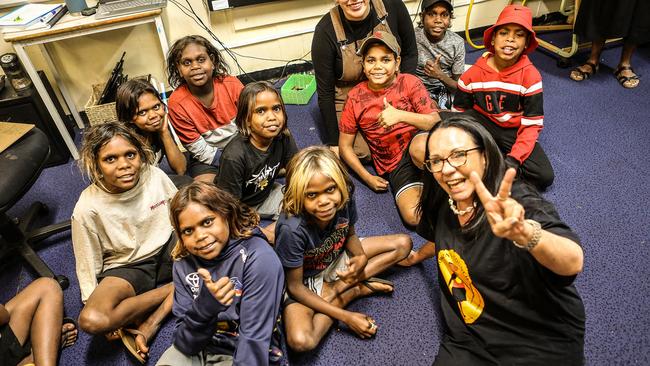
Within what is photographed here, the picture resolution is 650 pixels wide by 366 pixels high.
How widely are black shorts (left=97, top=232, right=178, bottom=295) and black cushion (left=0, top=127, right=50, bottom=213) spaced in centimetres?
49

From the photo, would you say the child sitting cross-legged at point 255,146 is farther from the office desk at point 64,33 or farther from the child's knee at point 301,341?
the office desk at point 64,33

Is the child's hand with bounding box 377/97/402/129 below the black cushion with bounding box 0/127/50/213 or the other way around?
below

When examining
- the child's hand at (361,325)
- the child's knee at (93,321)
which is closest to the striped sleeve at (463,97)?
the child's hand at (361,325)

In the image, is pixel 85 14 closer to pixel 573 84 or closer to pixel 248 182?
pixel 248 182

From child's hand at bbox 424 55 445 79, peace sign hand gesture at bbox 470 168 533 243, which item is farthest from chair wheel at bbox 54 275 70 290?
child's hand at bbox 424 55 445 79

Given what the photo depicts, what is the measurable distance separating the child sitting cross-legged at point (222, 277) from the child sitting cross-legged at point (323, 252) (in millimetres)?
109

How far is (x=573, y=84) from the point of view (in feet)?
9.28

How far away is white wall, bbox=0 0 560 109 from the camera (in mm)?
2641

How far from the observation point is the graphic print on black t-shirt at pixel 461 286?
110 cm

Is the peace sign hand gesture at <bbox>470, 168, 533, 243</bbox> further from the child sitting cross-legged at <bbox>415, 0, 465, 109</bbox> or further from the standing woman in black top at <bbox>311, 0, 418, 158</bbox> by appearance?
the child sitting cross-legged at <bbox>415, 0, 465, 109</bbox>

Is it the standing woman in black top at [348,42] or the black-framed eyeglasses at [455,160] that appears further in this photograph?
the standing woman in black top at [348,42]

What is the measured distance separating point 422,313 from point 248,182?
0.86 metres

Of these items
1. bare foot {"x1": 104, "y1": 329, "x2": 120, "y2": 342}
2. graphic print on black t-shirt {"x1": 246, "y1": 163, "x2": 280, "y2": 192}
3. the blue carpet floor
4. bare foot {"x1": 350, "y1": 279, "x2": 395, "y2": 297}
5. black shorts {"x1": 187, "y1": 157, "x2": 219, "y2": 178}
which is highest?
graphic print on black t-shirt {"x1": 246, "y1": 163, "x2": 280, "y2": 192}

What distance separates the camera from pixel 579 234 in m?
1.77
